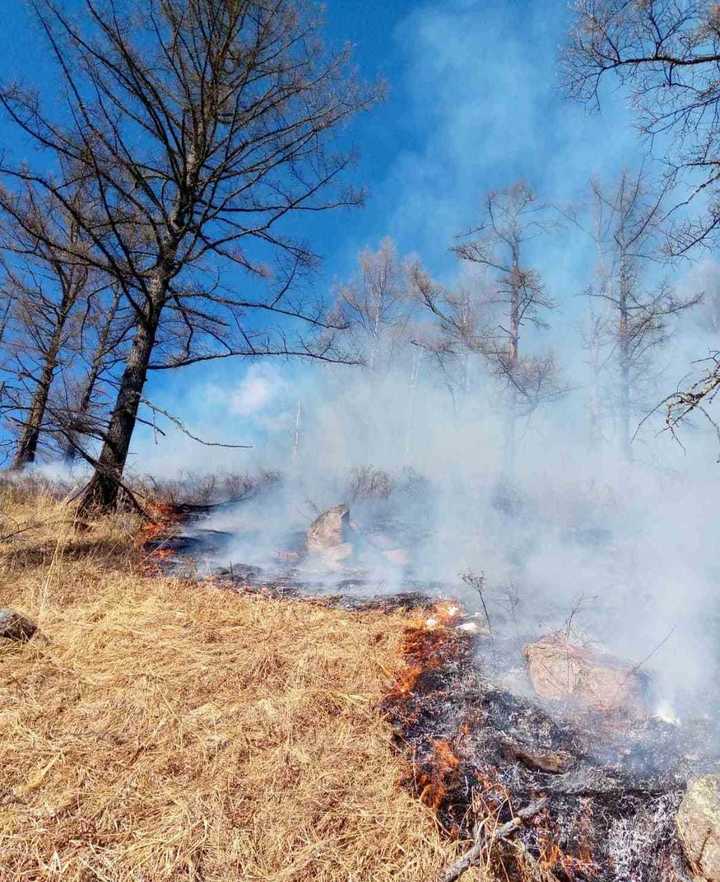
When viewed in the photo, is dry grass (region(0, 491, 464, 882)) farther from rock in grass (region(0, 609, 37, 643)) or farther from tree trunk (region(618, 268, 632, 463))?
tree trunk (region(618, 268, 632, 463))

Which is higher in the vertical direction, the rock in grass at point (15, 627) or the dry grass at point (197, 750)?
the rock in grass at point (15, 627)

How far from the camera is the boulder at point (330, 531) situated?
6.21 metres

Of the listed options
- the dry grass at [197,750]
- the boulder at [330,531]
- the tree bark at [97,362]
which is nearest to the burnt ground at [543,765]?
the dry grass at [197,750]

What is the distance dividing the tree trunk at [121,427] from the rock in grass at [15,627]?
3178 millimetres

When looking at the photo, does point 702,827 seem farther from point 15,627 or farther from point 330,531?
point 330,531

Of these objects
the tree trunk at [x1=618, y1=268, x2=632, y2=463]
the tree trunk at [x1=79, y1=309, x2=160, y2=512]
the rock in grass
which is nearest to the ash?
the rock in grass

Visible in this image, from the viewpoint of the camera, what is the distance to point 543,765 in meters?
2.11

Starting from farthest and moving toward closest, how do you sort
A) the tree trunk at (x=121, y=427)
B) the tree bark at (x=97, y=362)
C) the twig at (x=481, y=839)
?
1. the tree bark at (x=97, y=362)
2. the tree trunk at (x=121, y=427)
3. the twig at (x=481, y=839)

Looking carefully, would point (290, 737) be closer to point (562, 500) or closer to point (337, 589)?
point (337, 589)

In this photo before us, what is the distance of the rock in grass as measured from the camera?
268 cm

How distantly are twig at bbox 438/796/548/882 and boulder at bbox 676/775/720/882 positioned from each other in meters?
0.49

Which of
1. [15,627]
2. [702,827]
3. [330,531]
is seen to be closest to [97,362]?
[330,531]

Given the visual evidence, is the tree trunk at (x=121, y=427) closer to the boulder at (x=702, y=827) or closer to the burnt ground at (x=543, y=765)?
the burnt ground at (x=543, y=765)

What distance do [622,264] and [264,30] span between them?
9825mm
